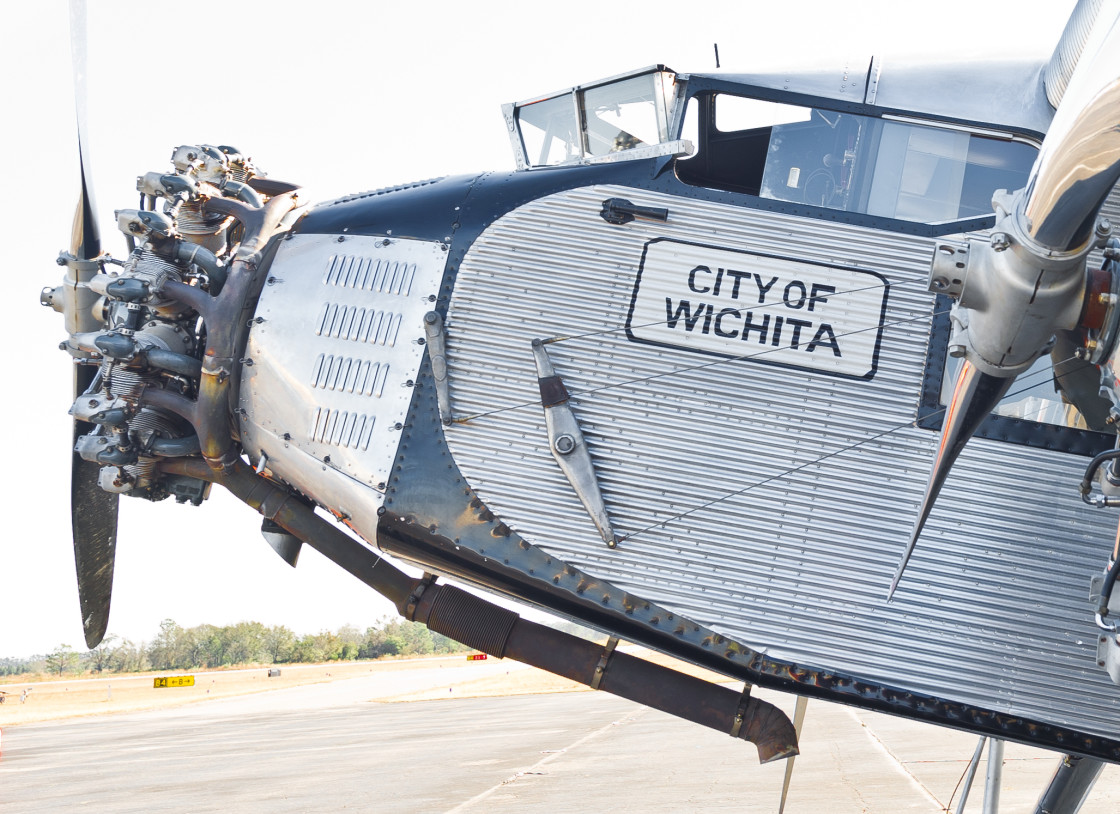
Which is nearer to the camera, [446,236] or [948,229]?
[948,229]

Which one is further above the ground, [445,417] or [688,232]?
[688,232]

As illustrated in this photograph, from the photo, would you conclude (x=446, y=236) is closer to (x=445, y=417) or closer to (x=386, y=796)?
(x=445, y=417)

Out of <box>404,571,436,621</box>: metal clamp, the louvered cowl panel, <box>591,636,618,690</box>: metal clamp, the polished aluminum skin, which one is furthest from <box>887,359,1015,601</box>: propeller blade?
<box>404,571,436,621</box>: metal clamp

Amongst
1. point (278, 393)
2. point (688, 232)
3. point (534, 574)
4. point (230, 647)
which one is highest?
point (688, 232)

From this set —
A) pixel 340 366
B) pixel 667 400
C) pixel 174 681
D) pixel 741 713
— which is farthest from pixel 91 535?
pixel 174 681

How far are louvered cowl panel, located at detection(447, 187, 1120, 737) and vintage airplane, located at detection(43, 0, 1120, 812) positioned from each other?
0.02 metres

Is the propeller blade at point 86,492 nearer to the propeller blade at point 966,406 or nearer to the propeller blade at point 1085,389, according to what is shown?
the propeller blade at point 966,406

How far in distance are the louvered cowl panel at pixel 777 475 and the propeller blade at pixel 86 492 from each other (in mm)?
3370

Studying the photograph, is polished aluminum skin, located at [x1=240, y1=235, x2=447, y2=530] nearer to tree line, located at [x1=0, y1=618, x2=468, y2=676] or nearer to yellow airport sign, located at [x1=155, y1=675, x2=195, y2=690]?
yellow airport sign, located at [x1=155, y1=675, x2=195, y2=690]

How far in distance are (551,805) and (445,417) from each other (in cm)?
1062

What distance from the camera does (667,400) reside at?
6.87 metres

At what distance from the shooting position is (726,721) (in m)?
6.98

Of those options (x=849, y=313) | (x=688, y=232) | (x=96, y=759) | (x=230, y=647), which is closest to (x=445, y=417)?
(x=688, y=232)

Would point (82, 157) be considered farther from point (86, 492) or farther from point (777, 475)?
point (777, 475)
